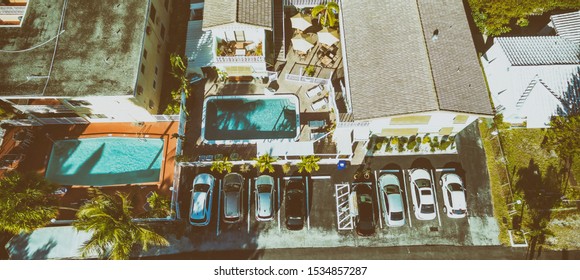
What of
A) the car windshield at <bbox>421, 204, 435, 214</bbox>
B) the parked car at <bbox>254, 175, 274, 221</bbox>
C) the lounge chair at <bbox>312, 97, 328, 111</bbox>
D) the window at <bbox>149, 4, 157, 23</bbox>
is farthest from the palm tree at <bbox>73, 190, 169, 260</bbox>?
the car windshield at <bbox>421, 204, 435, 214</bbox>

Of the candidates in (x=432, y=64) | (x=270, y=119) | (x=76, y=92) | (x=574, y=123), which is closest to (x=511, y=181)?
(x=574, y=123)

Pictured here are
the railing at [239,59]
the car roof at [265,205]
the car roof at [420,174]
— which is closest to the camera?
the car roof at [265,205]

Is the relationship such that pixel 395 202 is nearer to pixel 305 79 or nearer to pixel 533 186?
pixel 533 186

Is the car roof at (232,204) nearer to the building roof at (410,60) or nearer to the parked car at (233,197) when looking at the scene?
→ the parked car at (233,197)

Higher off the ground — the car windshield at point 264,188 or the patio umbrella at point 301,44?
the patio umbrella at point 301,44

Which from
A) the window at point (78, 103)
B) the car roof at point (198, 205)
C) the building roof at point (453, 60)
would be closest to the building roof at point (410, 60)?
the building roof at point (453, 60)

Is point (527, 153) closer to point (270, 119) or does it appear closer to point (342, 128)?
point (342, 128)

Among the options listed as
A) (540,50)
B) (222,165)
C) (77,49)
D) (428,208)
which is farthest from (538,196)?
(77,49)
